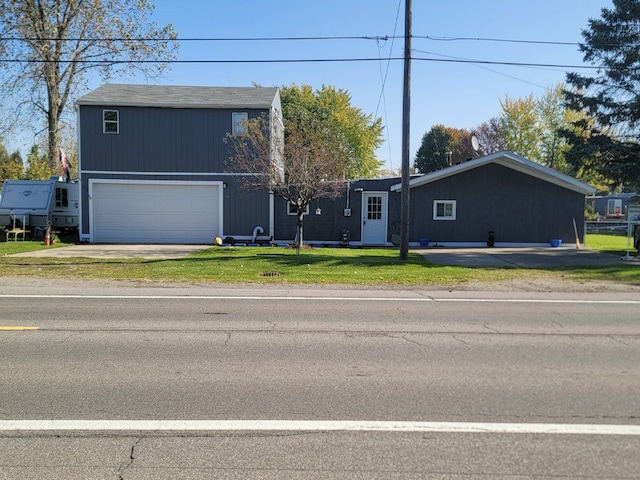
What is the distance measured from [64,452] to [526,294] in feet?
32.0

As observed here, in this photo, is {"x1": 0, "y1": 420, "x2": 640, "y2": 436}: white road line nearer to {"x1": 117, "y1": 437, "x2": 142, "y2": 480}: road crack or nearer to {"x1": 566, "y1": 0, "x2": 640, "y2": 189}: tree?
{"x1": 117, "y1": 437, "x2": 142, "y2": 480}: road crack

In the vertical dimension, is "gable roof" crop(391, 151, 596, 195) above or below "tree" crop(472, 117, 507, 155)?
below

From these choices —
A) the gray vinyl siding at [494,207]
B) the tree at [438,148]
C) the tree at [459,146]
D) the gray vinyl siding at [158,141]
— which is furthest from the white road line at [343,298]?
the tree at [438,148]

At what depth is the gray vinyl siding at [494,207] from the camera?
73.0ft

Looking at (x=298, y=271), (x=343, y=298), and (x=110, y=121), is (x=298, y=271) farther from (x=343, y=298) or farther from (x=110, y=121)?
(x=110, y=121)

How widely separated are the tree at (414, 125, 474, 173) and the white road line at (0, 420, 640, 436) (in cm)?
5806

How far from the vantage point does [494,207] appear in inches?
880

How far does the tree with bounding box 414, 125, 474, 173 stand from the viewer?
201ft

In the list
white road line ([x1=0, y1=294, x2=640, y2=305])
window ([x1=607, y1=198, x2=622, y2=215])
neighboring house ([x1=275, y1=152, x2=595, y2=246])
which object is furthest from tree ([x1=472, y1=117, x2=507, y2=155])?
white road line ([x1=0, y1=294, x2=640, y2=305])

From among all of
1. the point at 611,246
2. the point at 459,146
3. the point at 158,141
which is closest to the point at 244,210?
the point at 158,141

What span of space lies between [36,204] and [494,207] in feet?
70.8

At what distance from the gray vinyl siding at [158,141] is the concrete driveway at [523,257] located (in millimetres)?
10771

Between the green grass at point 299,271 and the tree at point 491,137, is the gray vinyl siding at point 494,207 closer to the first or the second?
the green grass at point 299,271

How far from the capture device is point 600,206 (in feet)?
183
